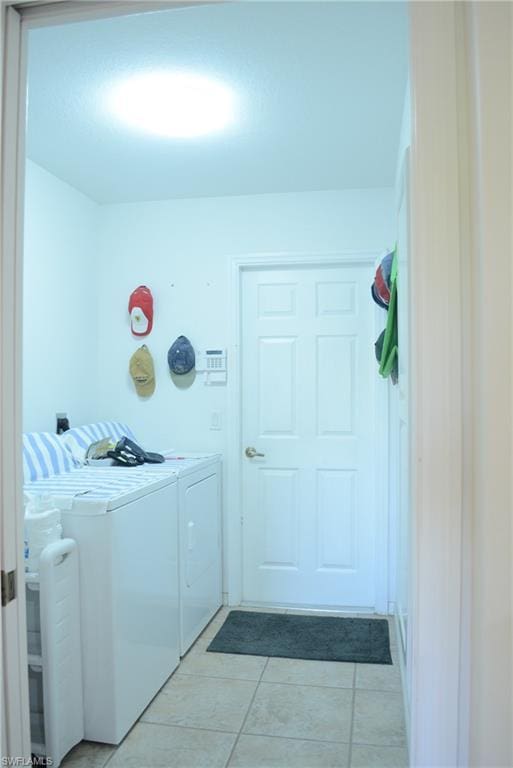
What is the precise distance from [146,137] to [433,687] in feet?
8.15

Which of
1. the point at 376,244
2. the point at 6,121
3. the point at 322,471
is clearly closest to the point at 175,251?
the point at 376,244

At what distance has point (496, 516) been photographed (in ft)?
2.75

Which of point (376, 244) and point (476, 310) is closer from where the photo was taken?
point (476, 310)

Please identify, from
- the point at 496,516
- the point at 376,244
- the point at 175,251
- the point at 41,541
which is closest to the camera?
the point at 496,516

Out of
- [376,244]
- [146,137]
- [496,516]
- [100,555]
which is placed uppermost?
[146,137]

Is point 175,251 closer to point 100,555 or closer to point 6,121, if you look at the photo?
point 100,555

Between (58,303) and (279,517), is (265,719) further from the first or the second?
(58,303)

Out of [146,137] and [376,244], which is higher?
[146,137]

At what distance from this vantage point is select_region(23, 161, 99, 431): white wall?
2822mm

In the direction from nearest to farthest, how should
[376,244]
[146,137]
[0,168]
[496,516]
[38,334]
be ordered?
[496,516], [0,168], [146,137], [38,334], [376,244]

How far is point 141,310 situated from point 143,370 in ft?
1.25

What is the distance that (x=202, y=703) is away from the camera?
7.54 ft

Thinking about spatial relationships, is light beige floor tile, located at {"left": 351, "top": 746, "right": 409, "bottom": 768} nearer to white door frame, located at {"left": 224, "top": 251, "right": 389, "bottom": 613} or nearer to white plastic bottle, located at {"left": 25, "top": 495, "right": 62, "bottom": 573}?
white door frame, located at {"left": 224, "top": 251, "right": 389, "bottom": 613}

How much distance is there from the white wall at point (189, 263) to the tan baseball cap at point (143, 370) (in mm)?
55
